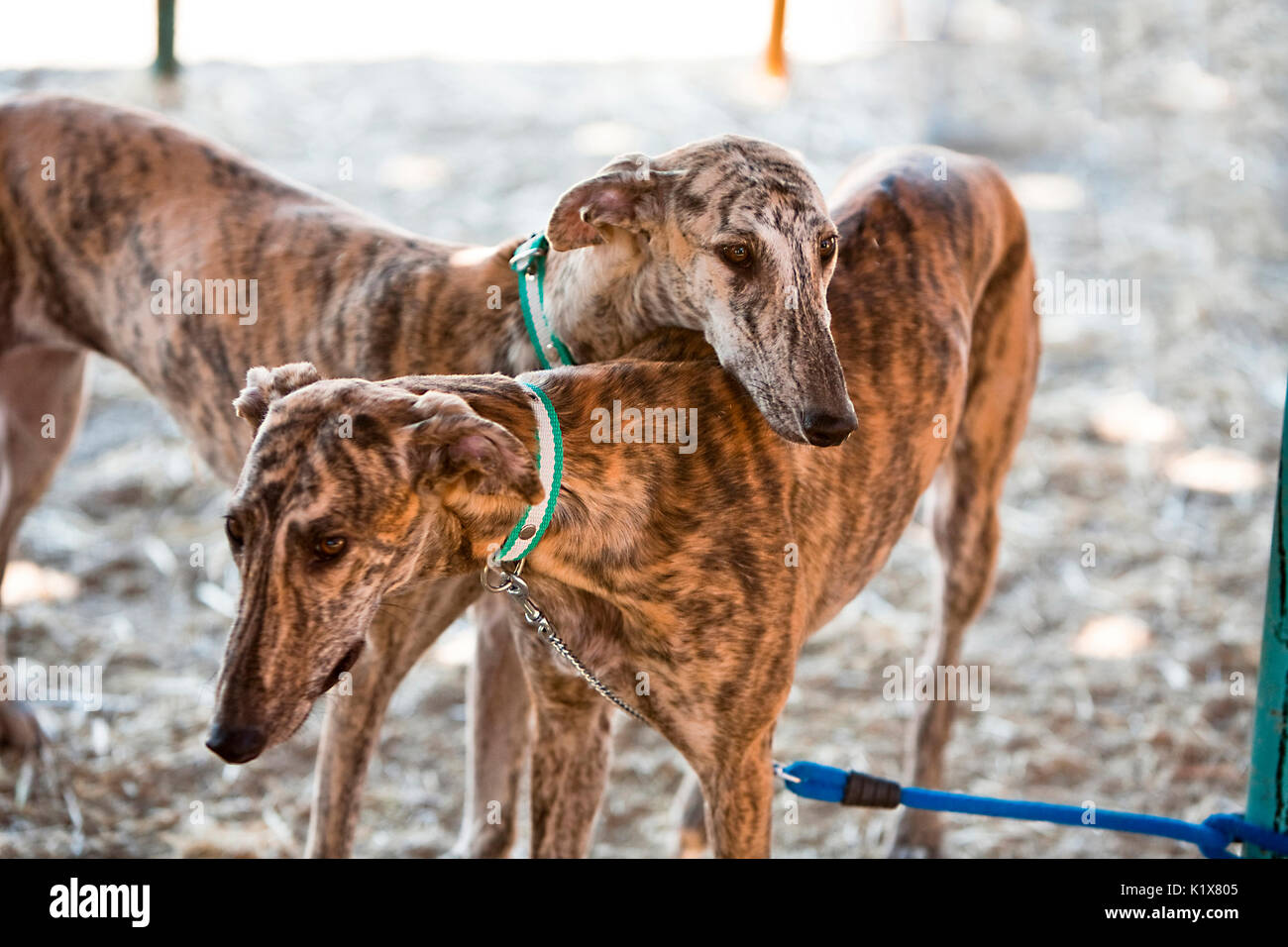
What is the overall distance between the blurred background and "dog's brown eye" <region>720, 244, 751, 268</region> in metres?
1.11

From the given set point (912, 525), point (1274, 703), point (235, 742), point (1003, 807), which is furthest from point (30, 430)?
point (1274, 703)

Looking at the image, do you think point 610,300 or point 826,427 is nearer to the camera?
point 826,427

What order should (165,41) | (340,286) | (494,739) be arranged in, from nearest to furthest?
(340,286) → (494,739) → (165,41)

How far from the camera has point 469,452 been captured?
6.33ft

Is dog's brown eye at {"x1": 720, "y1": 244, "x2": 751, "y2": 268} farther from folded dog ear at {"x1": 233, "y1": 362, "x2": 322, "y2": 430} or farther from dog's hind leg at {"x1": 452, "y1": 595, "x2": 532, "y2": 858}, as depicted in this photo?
dog's hind leg at {"x1": 452, "y1": 595, "x2": 532, "y2": 858}

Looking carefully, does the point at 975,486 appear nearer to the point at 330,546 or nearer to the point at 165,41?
the point at 330,546

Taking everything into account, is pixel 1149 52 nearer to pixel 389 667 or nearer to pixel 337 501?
pixel 389 667

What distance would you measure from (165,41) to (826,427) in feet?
18.7

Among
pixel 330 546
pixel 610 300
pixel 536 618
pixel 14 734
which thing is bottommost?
pixel 14 734

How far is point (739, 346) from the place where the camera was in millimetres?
2375

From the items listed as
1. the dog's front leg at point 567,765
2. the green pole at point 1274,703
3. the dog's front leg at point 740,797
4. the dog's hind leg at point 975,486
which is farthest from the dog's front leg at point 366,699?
the green pole at point 1274,703

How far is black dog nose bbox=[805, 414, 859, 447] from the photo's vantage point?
7.42 ft
